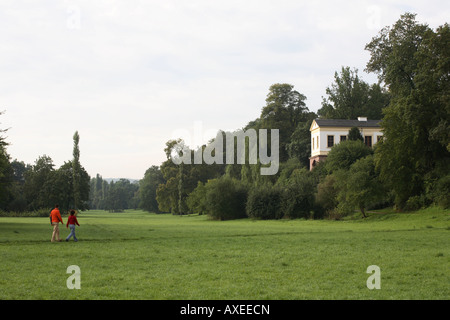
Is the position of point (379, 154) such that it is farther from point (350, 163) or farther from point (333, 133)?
point (333, 133)

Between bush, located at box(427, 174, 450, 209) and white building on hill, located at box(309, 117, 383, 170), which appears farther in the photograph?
white building on hill, located at box(309, 117, 383, 170)

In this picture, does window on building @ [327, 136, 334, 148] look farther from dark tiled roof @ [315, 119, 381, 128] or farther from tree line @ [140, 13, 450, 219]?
tree line @ [140, 13, 450, 219]

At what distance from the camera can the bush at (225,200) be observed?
249 feet

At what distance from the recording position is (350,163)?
65.3 meters

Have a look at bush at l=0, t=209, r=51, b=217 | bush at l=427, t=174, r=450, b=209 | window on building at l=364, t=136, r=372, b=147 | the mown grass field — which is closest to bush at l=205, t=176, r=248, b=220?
window on building at l=364, t=136, r=372, b=147

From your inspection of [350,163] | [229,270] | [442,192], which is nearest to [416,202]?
[442,192]

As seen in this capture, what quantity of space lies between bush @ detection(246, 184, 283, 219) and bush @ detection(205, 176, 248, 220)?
17.3ft

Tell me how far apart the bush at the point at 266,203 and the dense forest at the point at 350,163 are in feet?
0.48

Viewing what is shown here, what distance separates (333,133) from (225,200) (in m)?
20.1

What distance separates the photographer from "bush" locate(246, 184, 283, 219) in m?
67.6

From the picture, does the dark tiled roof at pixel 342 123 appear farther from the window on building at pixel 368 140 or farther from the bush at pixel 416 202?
the bush at pixel 416 202

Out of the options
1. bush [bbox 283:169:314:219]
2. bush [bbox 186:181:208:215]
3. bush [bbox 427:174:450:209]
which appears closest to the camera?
bush [bbox 427:174:450:209]
